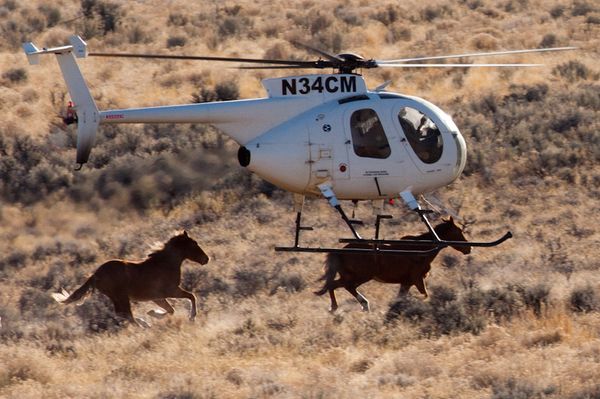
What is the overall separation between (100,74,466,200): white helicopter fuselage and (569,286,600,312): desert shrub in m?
2.34

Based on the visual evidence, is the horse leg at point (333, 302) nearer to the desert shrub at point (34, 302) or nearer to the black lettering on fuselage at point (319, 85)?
the black lettering on fuselage at point (319, 85)

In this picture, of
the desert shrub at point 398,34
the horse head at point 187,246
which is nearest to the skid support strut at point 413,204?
the horse head at point 187,246

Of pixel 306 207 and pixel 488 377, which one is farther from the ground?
pixel 488 377

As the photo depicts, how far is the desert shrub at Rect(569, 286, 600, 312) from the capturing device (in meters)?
15.5

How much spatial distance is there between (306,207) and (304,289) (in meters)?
5.36

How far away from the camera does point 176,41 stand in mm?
34906

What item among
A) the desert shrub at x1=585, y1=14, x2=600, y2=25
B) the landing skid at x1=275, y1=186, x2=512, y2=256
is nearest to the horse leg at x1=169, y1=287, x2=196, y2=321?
the landing skid at x1=275, y1=186, x2=512, y2=256

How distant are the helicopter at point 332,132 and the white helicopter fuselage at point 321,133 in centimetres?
1

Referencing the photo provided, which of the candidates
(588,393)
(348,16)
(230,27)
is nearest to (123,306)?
(588,393)

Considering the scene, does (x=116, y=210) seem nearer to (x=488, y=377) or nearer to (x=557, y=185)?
(x=557, y=185)

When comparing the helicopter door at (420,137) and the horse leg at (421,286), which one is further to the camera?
the horse leg at (421,286)

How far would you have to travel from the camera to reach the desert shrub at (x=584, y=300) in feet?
51.0

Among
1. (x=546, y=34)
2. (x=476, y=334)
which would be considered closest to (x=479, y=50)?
(x=546, y=34)

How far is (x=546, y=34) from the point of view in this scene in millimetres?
35438
